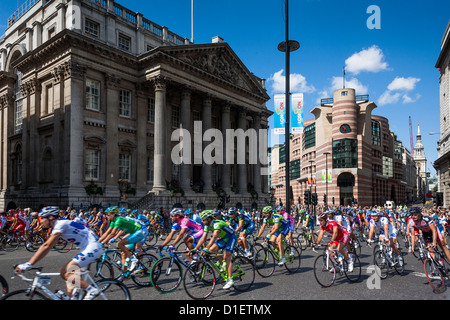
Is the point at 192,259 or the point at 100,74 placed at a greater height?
the point at 100,74

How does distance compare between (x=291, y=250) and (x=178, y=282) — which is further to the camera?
(x=291, y=250)

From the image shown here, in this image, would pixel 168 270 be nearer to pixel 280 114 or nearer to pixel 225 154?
pixel 280 114

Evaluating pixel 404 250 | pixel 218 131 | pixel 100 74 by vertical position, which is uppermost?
pixel 100 74

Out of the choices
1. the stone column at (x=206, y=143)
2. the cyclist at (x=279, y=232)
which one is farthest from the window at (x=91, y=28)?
the cyclist at (x=279, y=232)

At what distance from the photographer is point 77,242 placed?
6.07m

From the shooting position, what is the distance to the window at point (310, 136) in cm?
7707

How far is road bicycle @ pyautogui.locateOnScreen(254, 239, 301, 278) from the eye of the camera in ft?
31.4

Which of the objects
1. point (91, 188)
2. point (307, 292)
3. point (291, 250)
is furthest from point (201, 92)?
point (307, 292)

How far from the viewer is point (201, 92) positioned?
110 ft

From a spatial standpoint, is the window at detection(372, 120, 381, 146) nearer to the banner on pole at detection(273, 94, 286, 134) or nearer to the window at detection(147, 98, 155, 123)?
the window at detection(147, 98, 155, 123)

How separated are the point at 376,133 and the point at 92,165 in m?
64.0

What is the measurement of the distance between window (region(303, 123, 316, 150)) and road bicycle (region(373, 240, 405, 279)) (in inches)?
2705
